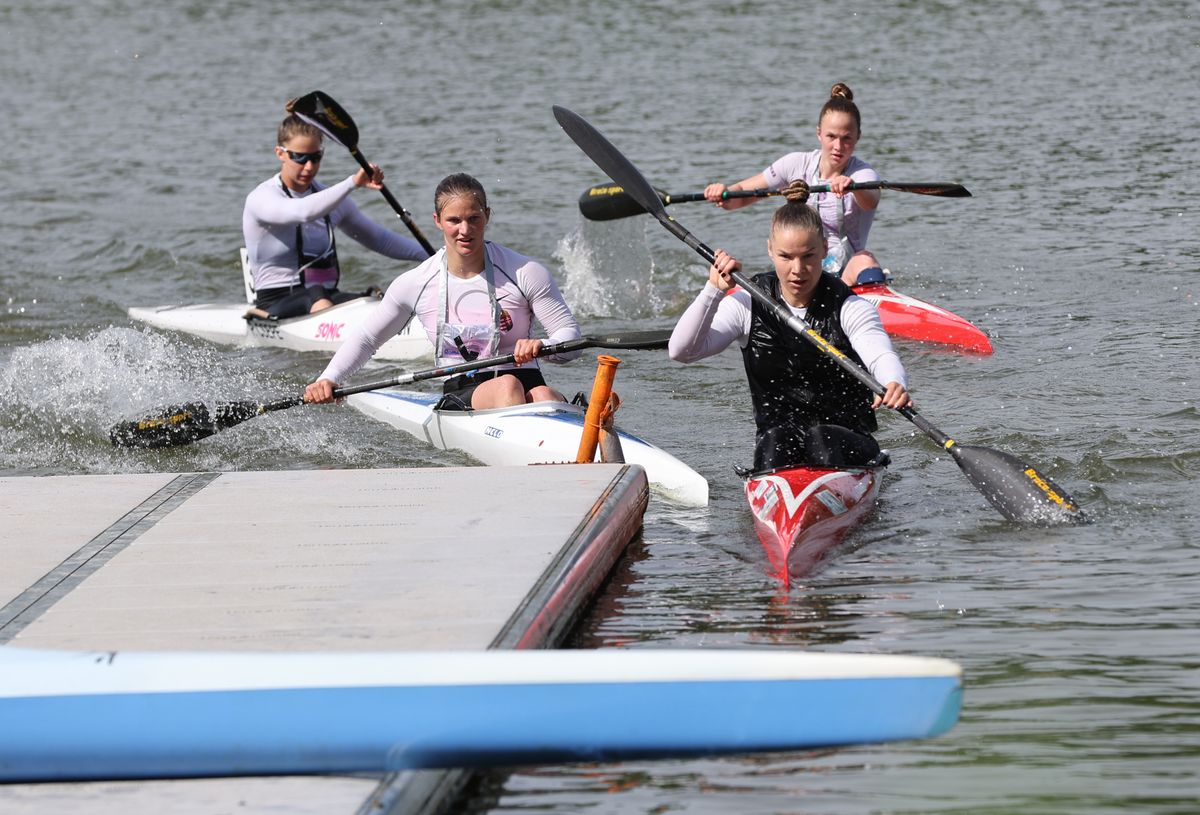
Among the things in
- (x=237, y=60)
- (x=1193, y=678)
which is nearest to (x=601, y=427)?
(x=1193, y=678)

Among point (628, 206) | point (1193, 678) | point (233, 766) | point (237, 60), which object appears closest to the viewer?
point (233, 766)

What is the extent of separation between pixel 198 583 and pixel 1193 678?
8.70 ft

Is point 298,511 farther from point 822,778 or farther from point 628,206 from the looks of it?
point 628,206

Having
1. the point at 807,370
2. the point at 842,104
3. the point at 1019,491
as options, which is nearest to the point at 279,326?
the point at 842,104

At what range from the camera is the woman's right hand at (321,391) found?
6.61 meters

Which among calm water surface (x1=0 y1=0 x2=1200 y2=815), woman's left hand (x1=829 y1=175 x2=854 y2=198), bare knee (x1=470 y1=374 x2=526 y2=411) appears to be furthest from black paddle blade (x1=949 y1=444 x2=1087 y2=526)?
woman's left hand (x1=829 y1=175 x2=854 y2=198)

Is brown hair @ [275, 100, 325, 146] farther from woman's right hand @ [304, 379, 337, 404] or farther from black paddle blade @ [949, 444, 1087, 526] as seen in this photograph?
black paddle blade @ [949, 444, 1087, 526]

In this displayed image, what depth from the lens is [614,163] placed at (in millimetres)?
7070

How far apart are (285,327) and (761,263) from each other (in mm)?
3632

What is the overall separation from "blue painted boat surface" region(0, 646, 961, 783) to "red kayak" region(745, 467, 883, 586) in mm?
1759

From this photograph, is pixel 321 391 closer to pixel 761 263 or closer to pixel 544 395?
pixel 544 395

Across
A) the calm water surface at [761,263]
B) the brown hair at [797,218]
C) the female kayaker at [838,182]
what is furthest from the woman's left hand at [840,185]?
the brown hair at [797,218]

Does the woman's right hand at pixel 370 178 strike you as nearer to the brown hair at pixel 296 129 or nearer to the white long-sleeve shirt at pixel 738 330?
the brown hair at pixel 296 129

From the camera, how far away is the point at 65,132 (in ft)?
62.3
